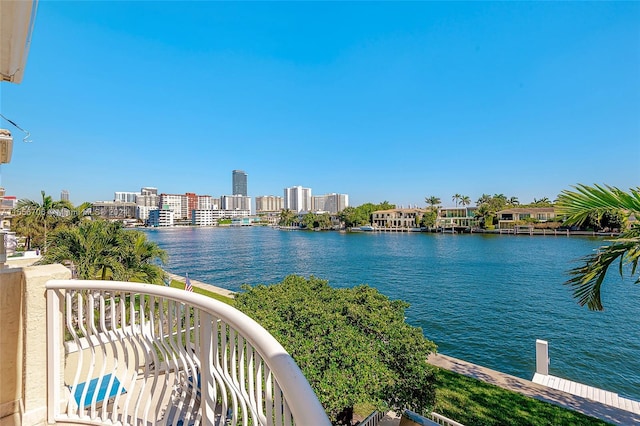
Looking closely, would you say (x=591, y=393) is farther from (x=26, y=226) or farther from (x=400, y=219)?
(x=400, y=219)

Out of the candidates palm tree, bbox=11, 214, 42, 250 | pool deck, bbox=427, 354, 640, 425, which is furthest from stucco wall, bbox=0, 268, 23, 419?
palm tree, bbox=11, 214, 42, 250

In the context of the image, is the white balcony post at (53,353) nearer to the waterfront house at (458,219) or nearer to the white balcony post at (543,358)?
the white balcony post at (543,358)

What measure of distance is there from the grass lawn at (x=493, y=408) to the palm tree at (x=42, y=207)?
26.7m

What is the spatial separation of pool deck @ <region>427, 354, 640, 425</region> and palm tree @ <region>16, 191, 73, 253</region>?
2642 cm

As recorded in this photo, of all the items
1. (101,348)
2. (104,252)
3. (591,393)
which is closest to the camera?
(101,348)

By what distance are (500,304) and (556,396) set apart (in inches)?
392

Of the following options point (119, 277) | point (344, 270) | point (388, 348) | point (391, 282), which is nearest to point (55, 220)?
point (119, 277)

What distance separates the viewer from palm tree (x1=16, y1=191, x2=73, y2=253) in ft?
68.9

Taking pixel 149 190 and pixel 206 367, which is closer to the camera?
pixel 206 367

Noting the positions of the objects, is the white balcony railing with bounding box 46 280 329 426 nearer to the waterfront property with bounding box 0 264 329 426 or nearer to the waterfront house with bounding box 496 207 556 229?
the waterfront property with bounding box 0 264 329 426

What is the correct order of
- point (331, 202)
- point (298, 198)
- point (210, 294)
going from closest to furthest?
point (210, 294)
point (331, 202)
point (298, 198)

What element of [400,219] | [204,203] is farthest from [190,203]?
[400,219]

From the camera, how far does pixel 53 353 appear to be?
207 centimetres

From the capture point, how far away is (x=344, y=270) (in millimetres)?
26703
